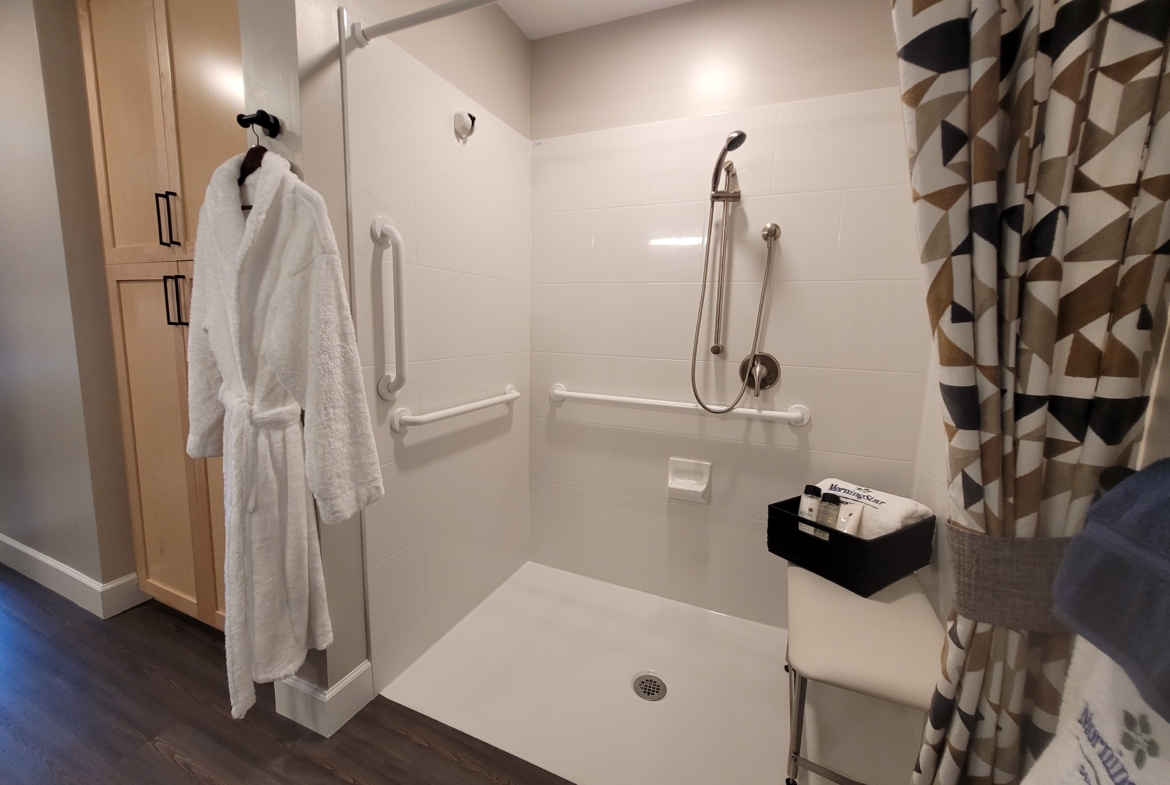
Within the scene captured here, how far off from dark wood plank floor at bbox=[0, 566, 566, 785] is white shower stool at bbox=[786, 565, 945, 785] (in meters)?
Answer: 0.75

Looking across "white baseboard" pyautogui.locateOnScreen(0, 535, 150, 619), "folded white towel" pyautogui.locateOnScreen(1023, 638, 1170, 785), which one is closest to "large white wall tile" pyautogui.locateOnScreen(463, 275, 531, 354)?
"folded white towel" pyautogui.locateOnScreen(1023, 638, 1170, 785)

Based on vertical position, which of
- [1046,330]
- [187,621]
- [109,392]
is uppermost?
[1046,330]

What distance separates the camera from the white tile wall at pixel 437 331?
1.29 meters

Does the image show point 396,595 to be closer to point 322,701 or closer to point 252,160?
point 322,701

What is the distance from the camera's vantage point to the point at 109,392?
5.76 feet

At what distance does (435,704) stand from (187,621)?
1199mm

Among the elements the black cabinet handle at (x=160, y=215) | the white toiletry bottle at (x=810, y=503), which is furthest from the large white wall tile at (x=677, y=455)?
the black cabinet handle at (x=160, y=215)

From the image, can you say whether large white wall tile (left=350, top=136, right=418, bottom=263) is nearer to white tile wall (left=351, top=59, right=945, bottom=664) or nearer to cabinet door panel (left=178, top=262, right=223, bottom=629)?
white tile wall (left=351, top=59, right=945, bottom=664)

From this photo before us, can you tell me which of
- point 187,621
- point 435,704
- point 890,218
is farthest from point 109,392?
point 890,218

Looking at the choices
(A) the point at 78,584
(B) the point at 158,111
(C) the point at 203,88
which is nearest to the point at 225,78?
(C) the point at 203,88

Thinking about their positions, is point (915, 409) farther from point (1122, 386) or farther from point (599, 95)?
point (599, 95)

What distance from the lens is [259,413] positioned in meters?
1.06

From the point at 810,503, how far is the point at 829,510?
0.18 ft

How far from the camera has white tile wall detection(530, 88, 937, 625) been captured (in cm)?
149
